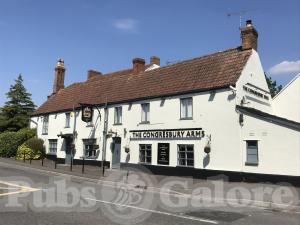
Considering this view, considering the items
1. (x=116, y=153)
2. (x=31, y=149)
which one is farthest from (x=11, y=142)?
(x=116, y=153)

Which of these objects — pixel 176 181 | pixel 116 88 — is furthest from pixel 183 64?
pixel 176 181

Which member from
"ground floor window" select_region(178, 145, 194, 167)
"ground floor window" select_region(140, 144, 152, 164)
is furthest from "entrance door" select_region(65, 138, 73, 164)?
"ground floor window" select_region(178, 145, 194, 167)

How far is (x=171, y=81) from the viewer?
25.8 meters

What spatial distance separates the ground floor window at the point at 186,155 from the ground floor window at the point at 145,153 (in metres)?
2.88

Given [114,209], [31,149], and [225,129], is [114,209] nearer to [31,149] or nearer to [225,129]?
[225,129]

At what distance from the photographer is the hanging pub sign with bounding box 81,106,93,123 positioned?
29.7 m

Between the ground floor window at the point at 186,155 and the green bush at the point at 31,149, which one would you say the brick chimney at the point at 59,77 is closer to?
the green bush at the point at 31,149

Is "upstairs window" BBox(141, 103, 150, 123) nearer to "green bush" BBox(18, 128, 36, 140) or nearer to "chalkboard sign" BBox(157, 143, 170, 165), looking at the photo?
"chalkboard sign" BBox(157, 143, 170, 165)

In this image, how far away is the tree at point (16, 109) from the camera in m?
46.5

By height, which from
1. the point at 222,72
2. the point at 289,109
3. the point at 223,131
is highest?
the point at 222,72

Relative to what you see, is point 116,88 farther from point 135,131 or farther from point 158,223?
point 158,223

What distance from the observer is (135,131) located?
2662cm

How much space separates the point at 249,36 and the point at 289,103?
634 centimetres

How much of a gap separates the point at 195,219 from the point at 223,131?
11.5 meters
